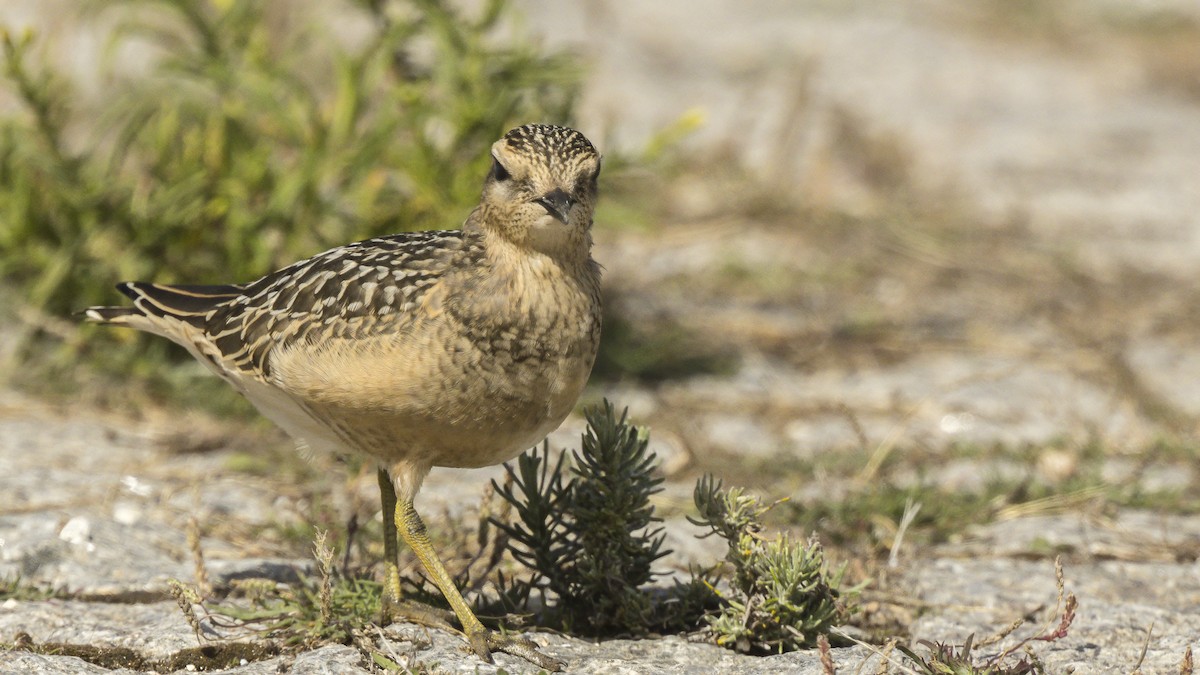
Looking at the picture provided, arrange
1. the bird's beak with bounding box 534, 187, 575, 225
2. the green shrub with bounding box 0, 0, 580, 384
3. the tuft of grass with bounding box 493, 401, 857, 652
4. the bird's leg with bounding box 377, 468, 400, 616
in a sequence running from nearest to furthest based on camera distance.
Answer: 1. the bird's beak with bounding box 534, 187, 575, 225
2. the tuft of grass with bounding box 493, 401, 857, 652
3. the bird's leg with bounding box 377, 468, 400, 616
4. the green shrub with bounding box 0, 0, 580, 384

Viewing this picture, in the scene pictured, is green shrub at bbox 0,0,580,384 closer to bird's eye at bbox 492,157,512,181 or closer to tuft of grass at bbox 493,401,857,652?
bird's eye at bbox 492,157,512,181

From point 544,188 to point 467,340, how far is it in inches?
21.5

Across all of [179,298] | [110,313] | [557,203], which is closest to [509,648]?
[557,203]

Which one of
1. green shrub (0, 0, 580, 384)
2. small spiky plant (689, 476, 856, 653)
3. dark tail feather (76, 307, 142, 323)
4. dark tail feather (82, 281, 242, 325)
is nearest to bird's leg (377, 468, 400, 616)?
dark tail feather (82, 281, 242, 325)

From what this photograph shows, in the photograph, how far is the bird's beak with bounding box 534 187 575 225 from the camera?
4.43 m

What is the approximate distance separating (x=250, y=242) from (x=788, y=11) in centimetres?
1055

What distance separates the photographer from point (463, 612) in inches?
180

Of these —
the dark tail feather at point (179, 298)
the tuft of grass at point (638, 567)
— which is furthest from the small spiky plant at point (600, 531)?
the dark tail feather at point (179, 298)

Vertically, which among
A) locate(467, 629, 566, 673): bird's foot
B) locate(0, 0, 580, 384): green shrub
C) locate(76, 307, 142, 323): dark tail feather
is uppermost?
locate(0, 0, 580, 384): green shrub

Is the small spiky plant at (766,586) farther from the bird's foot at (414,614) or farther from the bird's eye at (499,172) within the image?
the bird's eye at (499,172)

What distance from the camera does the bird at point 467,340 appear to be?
447cm

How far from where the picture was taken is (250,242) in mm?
7625

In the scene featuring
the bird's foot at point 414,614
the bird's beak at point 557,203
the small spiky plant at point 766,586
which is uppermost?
the bird's beak at point 557,203

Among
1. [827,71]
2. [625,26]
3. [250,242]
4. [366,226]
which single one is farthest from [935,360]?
[625,26]
